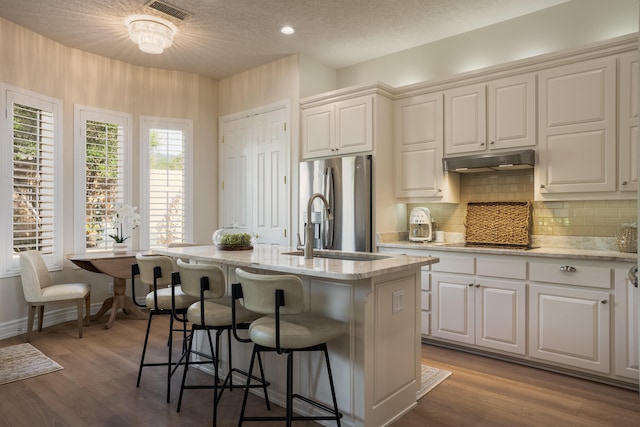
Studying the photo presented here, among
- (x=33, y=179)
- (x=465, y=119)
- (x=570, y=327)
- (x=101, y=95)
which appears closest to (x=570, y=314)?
(x=570, y=327)

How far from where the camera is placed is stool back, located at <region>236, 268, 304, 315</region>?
6.77 ft

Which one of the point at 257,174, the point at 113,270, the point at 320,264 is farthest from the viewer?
the point at 257,174

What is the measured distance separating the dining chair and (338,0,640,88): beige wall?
359 cm

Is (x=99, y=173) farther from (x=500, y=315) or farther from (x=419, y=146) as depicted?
(x=500, y=315)


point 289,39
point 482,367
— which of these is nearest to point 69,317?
point 289,39

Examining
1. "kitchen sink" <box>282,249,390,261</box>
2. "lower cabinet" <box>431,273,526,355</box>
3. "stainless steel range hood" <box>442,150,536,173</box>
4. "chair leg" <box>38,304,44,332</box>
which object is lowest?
"chair leg" <box>38,304,44,332</box>

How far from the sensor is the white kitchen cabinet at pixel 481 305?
337cm

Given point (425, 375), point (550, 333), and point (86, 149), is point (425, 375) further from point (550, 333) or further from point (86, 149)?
point (86, 149)

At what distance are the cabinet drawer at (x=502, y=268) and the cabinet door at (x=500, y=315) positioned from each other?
56 mm

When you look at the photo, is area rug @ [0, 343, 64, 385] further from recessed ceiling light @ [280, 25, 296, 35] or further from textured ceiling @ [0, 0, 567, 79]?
recessed ceiling light @ [280, 25, 296, 35]

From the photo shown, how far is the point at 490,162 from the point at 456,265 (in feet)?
3.09

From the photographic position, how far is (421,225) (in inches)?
174

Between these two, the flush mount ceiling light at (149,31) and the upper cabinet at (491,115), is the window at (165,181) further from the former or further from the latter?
the upper cabinet at (491,115)

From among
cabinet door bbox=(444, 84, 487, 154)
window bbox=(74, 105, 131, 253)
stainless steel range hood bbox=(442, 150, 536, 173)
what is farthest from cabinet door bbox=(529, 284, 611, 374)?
window bbox=(74, 105, 131, 253)
